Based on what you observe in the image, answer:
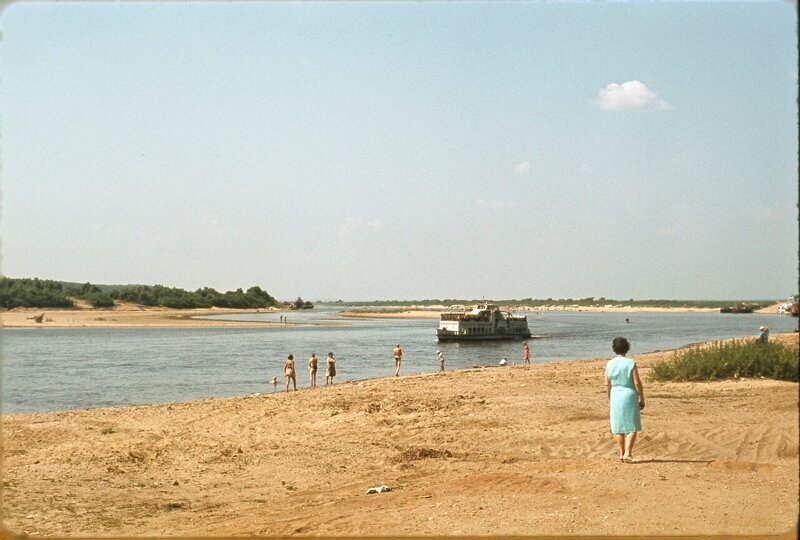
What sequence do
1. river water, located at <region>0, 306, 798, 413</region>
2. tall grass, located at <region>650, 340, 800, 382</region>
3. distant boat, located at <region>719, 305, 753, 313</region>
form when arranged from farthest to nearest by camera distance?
distant boat, located at <region>719, 305, 753, 313</region>
river water, located at <region>0, 306, 798, 413</region>
tall grass, located at <region>650, 340, 800, 382</region>

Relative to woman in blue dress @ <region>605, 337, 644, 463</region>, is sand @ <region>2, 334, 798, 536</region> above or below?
below

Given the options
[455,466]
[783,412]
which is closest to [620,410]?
[455,466]

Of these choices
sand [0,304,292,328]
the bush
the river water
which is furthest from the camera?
the bush

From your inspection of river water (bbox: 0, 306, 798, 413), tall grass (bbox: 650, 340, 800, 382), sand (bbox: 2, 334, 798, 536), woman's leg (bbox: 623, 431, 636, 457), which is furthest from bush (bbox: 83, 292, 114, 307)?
woman's leg (bbox: 623, 431, 636, 457)

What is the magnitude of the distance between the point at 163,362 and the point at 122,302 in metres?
81.7

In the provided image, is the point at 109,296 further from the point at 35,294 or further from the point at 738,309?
the point at 738,309

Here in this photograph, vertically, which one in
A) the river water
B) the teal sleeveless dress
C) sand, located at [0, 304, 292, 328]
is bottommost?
the river water

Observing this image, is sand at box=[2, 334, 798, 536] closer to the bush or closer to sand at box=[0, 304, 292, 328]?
sand at box=[0, 304, 292, 328]

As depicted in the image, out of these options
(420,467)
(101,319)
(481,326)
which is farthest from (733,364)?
(101,319)

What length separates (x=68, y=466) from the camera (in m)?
12.6

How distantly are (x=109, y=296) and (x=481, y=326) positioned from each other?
249ft

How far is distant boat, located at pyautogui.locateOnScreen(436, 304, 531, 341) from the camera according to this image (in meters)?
64.6

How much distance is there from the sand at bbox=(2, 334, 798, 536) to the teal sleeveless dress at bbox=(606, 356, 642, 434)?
0.61 metres

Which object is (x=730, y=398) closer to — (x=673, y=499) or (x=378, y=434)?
(x=378, y=434)
